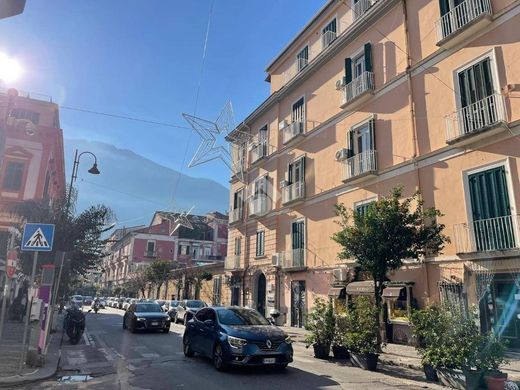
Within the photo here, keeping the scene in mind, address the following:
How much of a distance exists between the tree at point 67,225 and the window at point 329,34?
1514 cm

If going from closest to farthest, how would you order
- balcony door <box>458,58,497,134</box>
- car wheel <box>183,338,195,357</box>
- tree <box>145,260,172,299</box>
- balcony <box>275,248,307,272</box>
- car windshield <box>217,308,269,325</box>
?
1. car windshield <box>217,308,269,325</box>
2. car wheel <box>183,338,195,357</box>
3. balcony door <box>458,58,497,134</box>
4. balcony <box>275,248,307,272</box>
5. tree <box>145,260,172,299</box>

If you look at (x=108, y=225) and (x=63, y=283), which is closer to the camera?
(x=108, y=225)

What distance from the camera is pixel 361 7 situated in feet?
70.6

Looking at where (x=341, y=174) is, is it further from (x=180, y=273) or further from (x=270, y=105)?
(x=180, y=273)

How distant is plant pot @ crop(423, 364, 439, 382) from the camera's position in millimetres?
9445

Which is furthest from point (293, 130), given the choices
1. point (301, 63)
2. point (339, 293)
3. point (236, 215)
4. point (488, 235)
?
point (488, 235)

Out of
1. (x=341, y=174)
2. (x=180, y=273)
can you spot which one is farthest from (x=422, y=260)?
(x=180, y=273)

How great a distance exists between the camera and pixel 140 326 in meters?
20.2

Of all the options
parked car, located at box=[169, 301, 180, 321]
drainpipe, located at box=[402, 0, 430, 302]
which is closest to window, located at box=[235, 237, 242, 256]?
parked car, located at box=[169, 301, 180, 321]

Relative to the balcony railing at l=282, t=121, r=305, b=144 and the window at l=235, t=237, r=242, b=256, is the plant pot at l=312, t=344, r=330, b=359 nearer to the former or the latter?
the balcony railing at l=282, t=121, r=305, b=144

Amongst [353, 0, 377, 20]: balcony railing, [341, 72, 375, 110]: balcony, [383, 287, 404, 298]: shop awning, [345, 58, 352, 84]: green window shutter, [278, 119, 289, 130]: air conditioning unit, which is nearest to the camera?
[383, 287, 404, 298]: shop awning

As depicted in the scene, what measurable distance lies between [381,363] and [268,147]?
19.8m

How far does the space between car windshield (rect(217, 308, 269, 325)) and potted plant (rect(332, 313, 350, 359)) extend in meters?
2.31

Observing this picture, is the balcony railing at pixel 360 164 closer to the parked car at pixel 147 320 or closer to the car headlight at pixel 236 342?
the parked car at pixel 147 320
